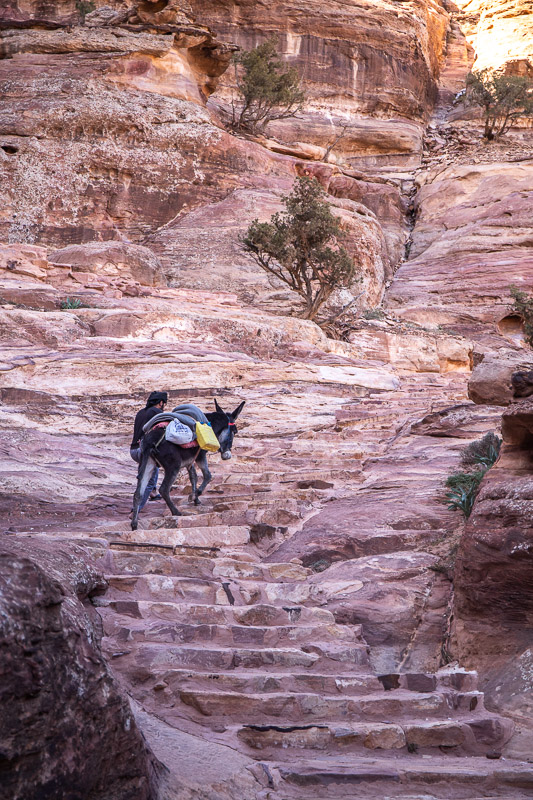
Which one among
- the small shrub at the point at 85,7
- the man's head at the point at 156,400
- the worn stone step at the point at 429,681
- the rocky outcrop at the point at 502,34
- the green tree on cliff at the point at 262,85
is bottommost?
the man's head at the point at 156,400

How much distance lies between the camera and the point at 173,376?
14.3 metres

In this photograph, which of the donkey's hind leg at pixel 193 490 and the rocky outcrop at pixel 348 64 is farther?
the rocky outcrop at pixel 348 64

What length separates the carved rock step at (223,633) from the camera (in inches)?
199

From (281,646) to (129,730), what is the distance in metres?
2.43

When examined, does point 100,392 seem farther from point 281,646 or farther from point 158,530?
point 281,646

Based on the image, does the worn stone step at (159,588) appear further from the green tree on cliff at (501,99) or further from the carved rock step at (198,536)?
the green tree on cliff at (501,99)

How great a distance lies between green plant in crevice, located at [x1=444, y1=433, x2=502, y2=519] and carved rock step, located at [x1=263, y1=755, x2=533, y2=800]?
307cm

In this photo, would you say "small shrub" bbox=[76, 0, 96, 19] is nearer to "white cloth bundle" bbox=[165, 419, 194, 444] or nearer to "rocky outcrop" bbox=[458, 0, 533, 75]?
"rocky outcrop" bbox=[458, 0, 533, 75]

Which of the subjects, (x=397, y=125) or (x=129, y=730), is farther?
(x=397, y=125)

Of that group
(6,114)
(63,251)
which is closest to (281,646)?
(63,251)

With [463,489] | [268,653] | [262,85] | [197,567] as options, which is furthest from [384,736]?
[262,85]

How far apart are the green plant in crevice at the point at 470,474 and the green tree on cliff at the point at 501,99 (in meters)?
34.9

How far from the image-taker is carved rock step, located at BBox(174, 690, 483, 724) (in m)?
4.43

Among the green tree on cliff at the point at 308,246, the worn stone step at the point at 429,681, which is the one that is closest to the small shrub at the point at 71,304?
the green tree on cliff at the point at 308,246
